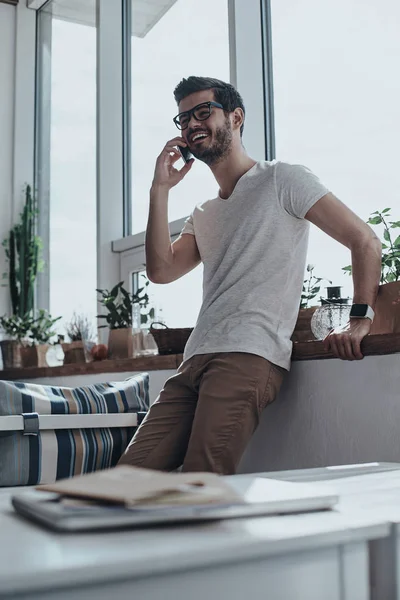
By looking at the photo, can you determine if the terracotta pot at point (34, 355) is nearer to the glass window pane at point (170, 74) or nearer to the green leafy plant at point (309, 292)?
the glass window pane at point (170, 74)

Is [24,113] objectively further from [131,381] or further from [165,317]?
[131,381]

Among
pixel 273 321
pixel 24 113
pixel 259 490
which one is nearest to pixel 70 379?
pixel 273 321

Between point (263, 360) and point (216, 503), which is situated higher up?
point (263, 360)

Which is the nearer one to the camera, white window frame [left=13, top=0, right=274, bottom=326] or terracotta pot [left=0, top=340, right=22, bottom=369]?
white window frame [left=13, top=0, right=274, bottom=326]

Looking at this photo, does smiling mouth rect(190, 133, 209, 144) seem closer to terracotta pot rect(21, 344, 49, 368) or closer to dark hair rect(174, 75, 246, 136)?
dark hair rect(174, 75, 246, 136)

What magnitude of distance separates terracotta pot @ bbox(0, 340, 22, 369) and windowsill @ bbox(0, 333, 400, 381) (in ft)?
0.19

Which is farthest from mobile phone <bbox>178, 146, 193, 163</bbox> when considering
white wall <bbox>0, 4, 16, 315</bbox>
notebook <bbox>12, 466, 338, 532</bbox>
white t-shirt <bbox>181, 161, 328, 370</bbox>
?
white wall <bbox>0, 4, 16, 315</bbox>

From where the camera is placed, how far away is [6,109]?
16.6 feet

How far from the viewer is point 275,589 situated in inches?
25.5

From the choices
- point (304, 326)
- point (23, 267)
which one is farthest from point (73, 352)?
point (304, 326)

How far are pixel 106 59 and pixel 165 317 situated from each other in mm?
1642

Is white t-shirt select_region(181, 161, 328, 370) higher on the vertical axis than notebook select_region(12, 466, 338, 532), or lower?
higher

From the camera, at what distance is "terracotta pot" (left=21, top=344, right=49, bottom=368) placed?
13.3 ft

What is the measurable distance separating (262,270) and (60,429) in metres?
0.70
